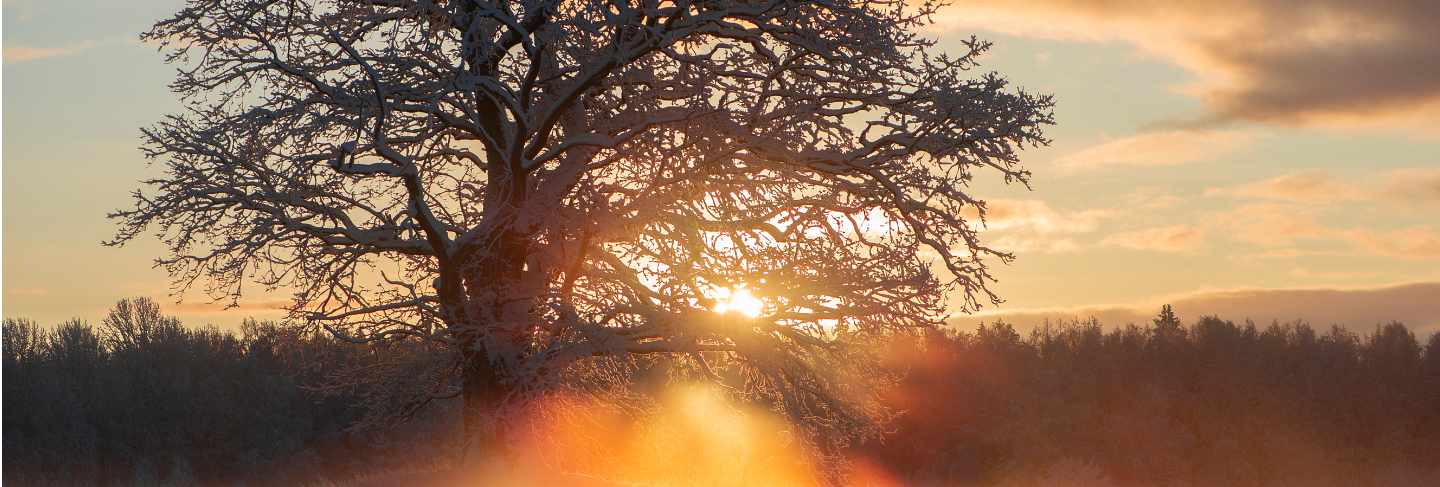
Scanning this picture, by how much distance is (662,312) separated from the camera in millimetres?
13789

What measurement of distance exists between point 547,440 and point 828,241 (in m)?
4.42

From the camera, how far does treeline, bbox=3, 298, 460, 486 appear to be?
32.6 m

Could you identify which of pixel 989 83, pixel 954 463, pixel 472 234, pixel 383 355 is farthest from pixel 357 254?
pixel 954 463

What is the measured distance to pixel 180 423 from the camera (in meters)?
33.7

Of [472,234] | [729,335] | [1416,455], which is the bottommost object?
[1416,455]

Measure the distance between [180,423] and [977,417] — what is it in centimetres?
2145

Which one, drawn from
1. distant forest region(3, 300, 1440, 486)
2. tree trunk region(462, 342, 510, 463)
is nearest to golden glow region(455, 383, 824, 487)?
tree trunk region(462, 342, 510, 463)

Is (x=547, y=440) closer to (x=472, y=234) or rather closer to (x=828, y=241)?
(x=472, y=234)

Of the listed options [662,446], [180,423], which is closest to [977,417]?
[662,446]

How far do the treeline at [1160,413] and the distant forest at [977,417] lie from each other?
5 cm

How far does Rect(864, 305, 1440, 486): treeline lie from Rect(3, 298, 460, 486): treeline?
46.1 ft

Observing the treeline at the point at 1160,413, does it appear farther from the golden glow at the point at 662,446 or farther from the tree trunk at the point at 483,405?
the tree trunk at the point at 483,405

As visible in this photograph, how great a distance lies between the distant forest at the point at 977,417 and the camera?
105 feet

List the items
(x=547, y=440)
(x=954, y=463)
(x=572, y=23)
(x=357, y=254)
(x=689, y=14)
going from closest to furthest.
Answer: (x=572, y=23) → (x=689, y=14) → (x=547, y=440) → (x=357, y=254) → (x=954, y=463)
